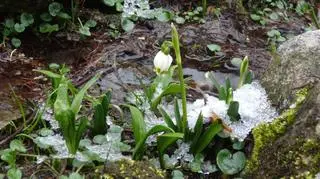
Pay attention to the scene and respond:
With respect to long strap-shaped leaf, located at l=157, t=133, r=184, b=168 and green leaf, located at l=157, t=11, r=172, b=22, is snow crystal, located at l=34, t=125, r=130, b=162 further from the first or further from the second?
green leaf, located at l=157, t=11, r=172, b=22

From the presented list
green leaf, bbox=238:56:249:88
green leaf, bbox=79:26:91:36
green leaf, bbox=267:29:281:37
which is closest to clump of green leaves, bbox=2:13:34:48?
green leaf, bbox=79:26:91:36

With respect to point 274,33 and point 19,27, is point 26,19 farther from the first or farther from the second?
point 274,33

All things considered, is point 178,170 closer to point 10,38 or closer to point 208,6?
point 10,38

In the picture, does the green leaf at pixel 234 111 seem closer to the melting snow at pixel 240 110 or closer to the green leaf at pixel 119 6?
the melting snow at pixel 240 110

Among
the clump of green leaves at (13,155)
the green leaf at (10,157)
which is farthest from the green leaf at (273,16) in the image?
the green leaf at (10,157)

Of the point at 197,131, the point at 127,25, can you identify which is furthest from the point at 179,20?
the point at 197,131

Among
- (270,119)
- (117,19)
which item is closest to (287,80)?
(270,119)
